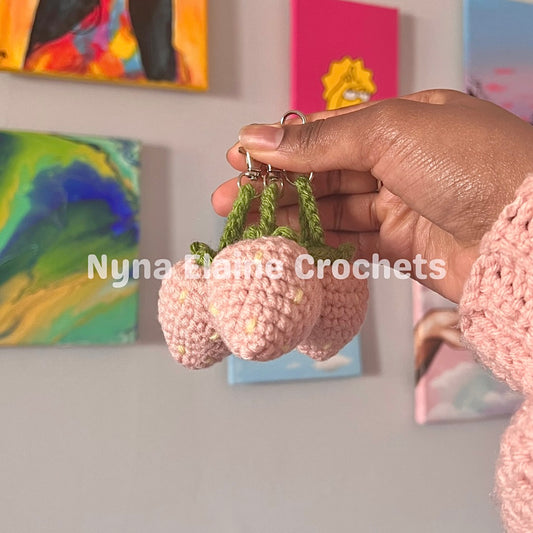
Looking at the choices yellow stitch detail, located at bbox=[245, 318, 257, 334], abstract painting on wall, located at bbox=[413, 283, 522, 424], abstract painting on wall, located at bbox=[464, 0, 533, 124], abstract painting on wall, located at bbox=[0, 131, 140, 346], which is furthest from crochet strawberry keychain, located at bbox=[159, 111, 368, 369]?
abstract painting on wall, located at bbox=[464, 0, 533, 124]

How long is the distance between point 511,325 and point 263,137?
0.28m

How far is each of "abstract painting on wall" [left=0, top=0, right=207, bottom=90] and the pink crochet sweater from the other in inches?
24.1

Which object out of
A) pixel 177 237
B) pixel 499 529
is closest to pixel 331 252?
pixel 177 237

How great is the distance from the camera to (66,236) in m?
0.85

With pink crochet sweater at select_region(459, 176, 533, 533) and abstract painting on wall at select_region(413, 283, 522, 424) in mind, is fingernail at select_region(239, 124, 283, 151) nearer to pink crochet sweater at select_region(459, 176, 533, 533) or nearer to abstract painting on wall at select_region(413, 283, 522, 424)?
pink crochet sweater at select_region(459, 176, 533, 533)

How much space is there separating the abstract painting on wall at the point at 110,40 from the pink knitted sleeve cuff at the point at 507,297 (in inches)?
24.1

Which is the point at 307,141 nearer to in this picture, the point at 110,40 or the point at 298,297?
the point at 298,297

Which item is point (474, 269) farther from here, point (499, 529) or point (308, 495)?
point (499, 529)

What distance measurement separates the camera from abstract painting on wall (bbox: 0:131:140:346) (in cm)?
82

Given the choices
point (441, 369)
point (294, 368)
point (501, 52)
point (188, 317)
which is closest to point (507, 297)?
point (188, 317)

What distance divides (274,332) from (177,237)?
0.54 meters

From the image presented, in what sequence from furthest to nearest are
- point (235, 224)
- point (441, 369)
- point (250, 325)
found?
1. point (441, 369)
2. point (235, 224)
3. point (250, 325)

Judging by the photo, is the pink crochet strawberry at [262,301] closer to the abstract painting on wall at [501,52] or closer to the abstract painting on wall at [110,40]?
the abstract painting on wall at [110,40]

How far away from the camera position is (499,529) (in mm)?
1125
